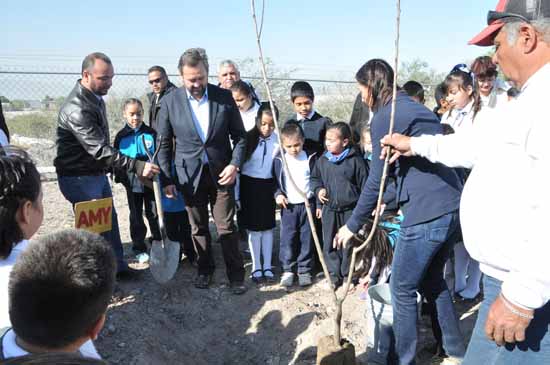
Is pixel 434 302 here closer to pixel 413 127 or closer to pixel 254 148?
pixel 413 127

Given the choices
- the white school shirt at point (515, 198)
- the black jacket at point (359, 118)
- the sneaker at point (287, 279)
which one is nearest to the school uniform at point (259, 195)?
the sneaker at point (287, 279)

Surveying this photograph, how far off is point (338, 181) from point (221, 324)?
59.6 inches

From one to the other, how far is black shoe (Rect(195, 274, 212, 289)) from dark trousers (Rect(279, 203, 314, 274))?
694 mm

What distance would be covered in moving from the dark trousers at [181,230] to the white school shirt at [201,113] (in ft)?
2.87

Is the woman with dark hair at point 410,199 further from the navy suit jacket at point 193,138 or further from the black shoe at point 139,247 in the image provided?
the black shoe at point 139,247

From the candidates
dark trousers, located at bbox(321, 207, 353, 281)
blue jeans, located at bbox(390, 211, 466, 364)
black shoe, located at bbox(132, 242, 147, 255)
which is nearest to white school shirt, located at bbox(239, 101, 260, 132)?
dark trousers, located at bbox(321, 207, 353, 281)

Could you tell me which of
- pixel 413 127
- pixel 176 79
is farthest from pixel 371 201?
pixel 176 79

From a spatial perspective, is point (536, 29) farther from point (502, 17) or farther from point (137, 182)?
point (137, 182)

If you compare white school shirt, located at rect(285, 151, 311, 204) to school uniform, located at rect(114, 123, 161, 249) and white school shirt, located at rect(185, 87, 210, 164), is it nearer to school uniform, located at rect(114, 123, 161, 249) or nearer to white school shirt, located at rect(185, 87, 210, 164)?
white school shirt, located at rect(185, 87, 210, 164)

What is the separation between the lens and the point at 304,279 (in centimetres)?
424

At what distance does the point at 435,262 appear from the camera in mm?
2826

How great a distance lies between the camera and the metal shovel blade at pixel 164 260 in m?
3.86

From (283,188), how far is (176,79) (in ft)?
18.8

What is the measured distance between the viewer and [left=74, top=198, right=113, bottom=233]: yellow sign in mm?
3434
